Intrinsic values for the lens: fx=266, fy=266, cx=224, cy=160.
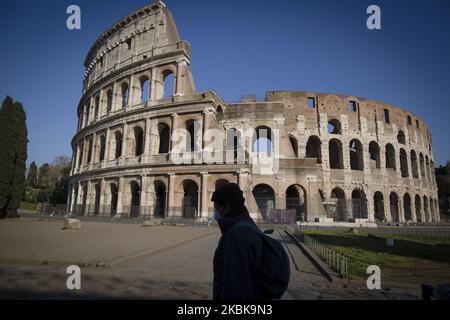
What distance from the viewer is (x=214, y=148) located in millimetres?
23344

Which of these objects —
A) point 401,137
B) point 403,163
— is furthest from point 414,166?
point 401,137

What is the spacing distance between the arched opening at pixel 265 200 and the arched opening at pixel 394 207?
54.0 ft

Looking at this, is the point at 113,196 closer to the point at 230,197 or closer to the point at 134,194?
the point at 134,194

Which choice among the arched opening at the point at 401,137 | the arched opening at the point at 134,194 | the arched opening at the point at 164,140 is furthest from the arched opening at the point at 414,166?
the arched opening at the point at 134,194

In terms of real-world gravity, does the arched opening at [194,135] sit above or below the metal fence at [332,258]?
above

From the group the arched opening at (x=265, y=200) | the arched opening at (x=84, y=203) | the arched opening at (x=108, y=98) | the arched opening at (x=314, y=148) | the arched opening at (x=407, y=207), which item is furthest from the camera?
the arched opening at (x=407, y=207)

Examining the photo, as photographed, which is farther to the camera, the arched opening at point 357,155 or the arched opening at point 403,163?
the arched opening at point 403,163

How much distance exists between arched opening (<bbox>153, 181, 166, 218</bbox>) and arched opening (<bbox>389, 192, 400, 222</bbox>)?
26.3 meters

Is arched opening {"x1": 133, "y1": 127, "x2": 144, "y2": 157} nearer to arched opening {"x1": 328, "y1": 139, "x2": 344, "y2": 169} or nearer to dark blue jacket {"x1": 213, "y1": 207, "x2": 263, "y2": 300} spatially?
arched opening {"x1": 328, "y1": 139, "x2": 344, "y2": 169}

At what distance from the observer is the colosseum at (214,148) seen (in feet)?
75.6

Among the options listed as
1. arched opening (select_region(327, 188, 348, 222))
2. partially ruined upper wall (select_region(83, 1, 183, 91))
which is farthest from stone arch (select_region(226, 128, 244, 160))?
arched opening (select_region(327, 188, 348, 222))

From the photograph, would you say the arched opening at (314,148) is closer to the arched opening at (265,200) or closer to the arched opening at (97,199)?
the arched opening at (265,200)

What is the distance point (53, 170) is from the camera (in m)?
62.5

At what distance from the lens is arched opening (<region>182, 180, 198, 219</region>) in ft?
72.9
